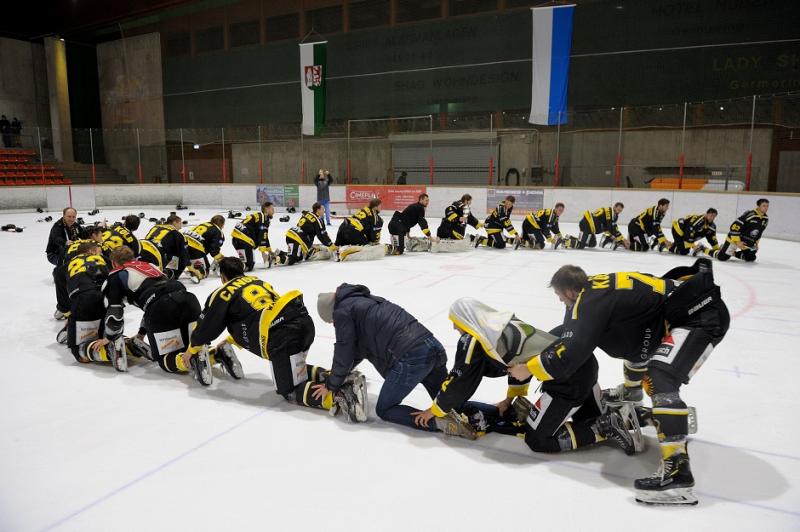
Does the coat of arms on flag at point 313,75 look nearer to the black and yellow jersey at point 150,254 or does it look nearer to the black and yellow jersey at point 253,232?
the black and yellow jersey at point 253,232

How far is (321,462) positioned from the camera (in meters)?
3.15

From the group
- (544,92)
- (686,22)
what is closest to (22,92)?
(544,92)

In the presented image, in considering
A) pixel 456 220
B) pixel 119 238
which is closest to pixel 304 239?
pixel 456 220

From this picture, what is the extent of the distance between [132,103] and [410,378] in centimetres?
3147

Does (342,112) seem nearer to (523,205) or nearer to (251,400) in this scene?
(523,205)

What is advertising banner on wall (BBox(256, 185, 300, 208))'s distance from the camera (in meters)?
22.5

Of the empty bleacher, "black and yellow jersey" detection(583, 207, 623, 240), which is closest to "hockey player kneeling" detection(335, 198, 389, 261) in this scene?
"black and yellow jersey" detection(583, 207, 623, 240)

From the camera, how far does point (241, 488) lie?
2.89 meters

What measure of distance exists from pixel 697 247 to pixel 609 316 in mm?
9346

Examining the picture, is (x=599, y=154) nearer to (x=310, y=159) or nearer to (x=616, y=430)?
(x=310, y=159)

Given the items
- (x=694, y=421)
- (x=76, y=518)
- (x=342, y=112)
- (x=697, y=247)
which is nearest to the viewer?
(x=76, y=518)

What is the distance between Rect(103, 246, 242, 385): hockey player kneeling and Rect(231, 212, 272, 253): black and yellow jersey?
4768 mm

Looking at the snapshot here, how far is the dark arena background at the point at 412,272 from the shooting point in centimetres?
294

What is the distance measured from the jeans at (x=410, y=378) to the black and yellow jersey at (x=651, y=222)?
9.10 m
